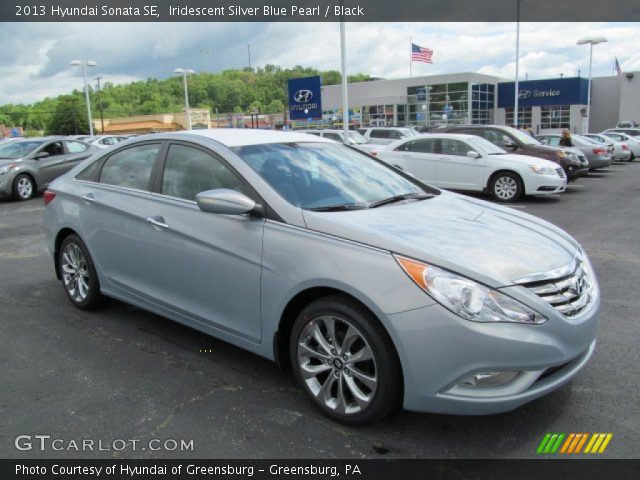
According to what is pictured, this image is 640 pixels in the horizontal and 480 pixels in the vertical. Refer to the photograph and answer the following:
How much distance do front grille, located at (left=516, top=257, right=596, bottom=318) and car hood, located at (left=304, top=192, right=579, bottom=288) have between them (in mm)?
47

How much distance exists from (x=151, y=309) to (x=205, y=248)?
0.92 meters

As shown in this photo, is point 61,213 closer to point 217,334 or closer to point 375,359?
point 217,334

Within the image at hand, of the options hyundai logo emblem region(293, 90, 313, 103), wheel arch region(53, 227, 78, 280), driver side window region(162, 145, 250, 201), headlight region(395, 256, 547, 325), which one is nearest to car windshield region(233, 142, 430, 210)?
driver side window region(162, 145, 250, 201)

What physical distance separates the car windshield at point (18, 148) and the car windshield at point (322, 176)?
1332cm

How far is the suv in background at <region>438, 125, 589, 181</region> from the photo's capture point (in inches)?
550

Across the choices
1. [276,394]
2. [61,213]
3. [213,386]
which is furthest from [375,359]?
[61,213]

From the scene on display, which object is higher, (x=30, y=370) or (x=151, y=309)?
(x=151, y=309)

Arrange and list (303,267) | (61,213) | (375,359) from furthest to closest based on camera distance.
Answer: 1. (61,213)
2. (303,267)
3. (375,359)

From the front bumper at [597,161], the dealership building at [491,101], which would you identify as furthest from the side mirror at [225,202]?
the dealership building at [491,101]

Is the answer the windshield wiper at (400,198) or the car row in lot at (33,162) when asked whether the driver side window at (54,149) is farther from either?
the windshield wiper at (400,198)

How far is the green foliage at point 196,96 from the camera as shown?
7600 cm

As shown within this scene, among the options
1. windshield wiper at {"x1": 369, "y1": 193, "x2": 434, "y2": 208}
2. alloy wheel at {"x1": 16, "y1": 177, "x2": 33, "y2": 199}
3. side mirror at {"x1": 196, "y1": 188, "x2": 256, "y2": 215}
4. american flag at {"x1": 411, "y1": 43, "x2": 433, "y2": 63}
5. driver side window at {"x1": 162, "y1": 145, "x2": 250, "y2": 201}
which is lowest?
alloy wheel at {"x1": 16, "y1": 177, "x2": 33, "y2": 199}

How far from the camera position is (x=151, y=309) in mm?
4199
